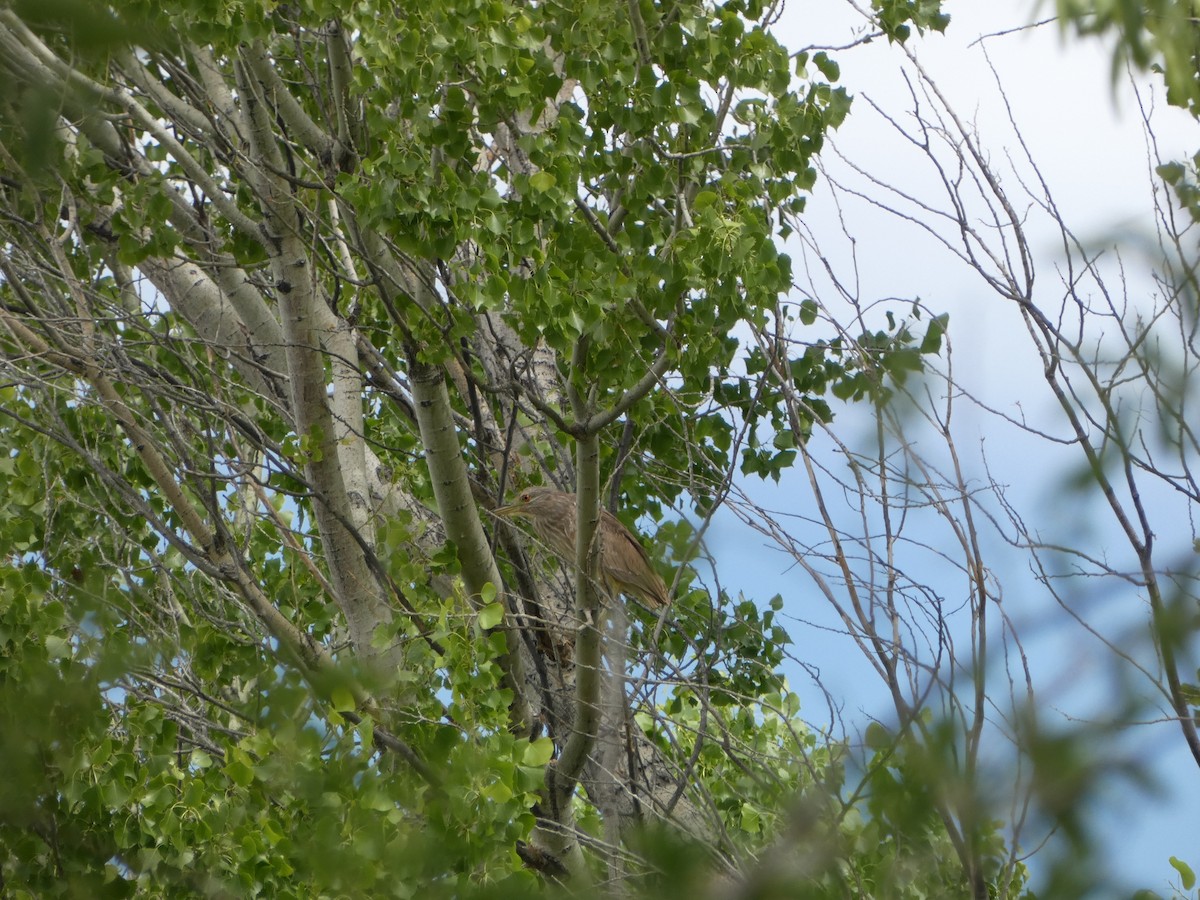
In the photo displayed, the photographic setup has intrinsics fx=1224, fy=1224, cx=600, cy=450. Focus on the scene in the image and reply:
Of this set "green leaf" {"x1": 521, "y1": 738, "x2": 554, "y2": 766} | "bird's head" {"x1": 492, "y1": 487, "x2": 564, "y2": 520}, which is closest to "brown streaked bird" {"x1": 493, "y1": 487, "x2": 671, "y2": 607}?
"bird's head" {"x1": 492, "y1": 487, "x2": 564, "y2": 520}

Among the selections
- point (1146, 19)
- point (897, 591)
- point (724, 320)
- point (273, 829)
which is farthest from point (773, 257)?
point (273, 829)

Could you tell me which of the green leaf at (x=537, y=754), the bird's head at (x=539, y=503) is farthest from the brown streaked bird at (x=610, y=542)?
the green leaf at (x=537, y=754)

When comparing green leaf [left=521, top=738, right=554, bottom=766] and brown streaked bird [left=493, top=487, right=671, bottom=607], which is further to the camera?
brown streaked bird [left=493, top=487, right=671, bottom=607]

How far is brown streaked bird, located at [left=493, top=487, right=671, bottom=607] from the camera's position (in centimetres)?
612

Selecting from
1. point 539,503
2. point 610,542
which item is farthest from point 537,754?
point 539,503

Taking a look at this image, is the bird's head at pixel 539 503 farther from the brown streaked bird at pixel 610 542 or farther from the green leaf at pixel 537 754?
the green leaf at pixel 537 754

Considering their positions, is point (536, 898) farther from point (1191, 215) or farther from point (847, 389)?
point (847, 389)

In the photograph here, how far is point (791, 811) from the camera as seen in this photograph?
55.8 inches

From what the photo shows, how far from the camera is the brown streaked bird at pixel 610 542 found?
612 cm

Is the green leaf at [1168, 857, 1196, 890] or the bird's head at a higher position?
the bird's head

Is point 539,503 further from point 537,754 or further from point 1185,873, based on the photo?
point 1185,873

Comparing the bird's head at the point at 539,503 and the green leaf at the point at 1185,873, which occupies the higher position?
the bird's head at the point at 539,503

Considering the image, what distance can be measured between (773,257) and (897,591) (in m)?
1.23

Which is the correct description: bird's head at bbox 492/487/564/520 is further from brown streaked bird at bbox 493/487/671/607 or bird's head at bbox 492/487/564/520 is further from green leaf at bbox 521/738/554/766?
green leaf at bbox 521/738/554/766
